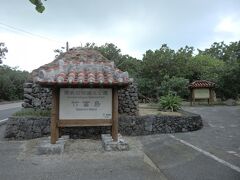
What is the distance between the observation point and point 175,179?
572 centimetres

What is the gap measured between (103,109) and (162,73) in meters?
17.3

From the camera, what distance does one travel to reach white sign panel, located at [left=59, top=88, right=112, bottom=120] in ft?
29.9

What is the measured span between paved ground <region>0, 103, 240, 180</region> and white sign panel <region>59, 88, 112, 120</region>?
0.99 m

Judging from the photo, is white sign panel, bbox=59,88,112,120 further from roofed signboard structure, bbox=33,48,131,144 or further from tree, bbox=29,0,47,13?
tree, bbox=29,0,47,13

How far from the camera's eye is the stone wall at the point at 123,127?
34.3 feet

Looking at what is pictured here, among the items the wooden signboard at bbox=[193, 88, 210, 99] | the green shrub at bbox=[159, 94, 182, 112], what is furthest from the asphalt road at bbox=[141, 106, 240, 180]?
A: the wooden signboard at bbox=[193, 88, 210, 99]

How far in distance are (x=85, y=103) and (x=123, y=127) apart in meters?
2.70

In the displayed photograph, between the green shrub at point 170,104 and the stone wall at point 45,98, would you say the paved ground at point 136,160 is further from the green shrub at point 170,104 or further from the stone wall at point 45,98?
the green shrub at point 170,104

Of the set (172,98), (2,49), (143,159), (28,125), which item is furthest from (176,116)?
(2,49)

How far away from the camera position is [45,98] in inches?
489

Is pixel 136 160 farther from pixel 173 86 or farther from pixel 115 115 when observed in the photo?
pixel 173 86

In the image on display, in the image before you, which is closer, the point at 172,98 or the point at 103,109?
the point at 103,109

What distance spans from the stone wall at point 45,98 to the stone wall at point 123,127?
4.01 feet

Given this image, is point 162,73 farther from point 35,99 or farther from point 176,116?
point 35,99
